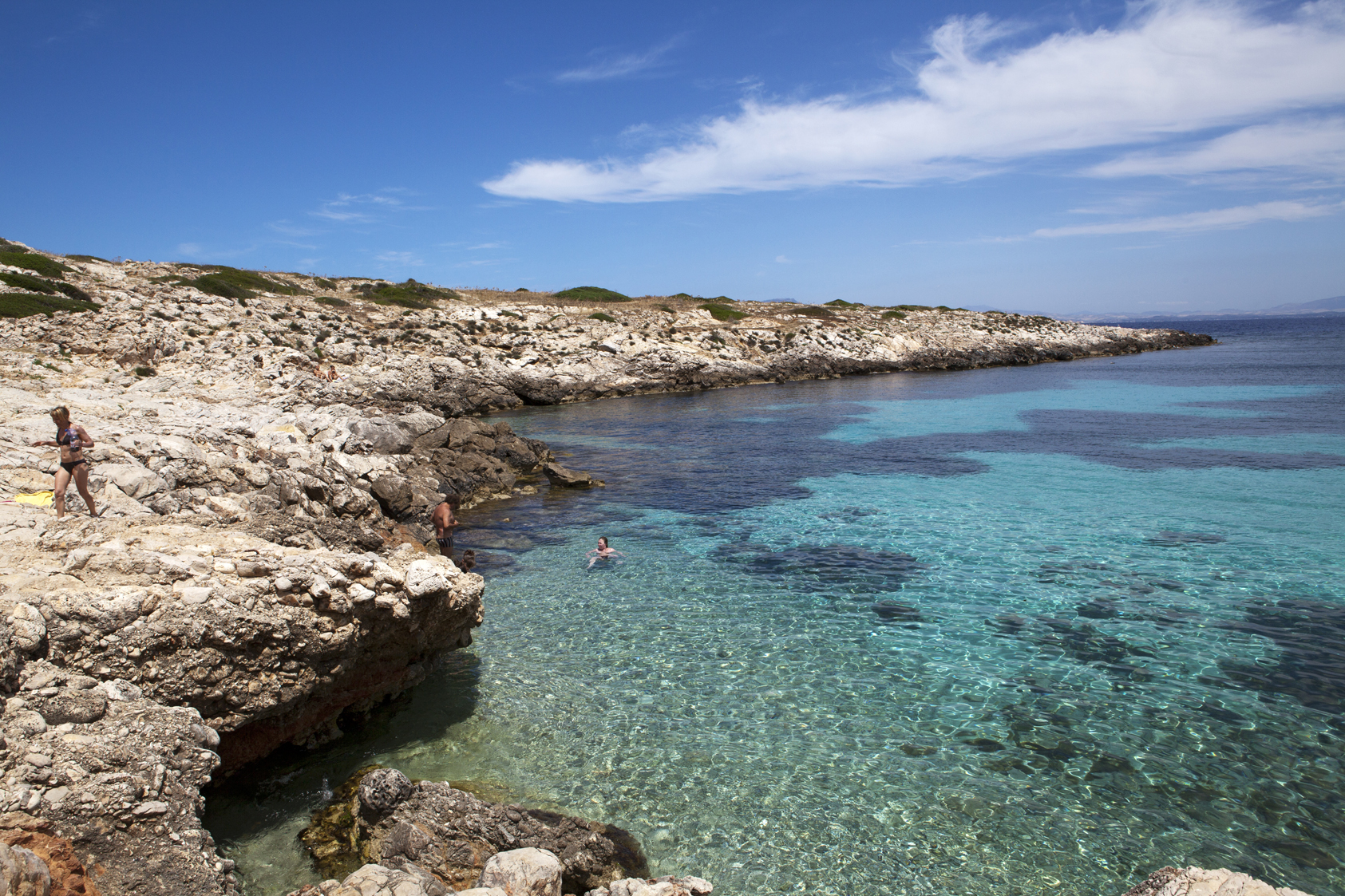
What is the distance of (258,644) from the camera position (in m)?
7.50

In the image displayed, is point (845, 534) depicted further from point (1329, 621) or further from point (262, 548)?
point (262, 548)

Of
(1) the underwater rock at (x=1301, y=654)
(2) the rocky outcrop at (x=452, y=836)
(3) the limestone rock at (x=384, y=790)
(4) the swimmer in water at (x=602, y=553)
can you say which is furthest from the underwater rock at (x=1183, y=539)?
(3) the limestone rock at (x=384, y=790)

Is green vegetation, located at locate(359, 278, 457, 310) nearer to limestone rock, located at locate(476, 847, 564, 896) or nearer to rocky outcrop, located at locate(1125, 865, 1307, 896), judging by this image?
limestone rock, located at locate(476, 847, 564, 896)

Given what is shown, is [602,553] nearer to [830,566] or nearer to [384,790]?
[830,566]

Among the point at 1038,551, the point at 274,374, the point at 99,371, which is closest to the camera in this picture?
the point at 1038,551

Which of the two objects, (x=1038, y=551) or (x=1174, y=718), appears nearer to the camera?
(x=1174, y=718)

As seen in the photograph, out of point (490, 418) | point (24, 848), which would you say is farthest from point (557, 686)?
point (490, 418)

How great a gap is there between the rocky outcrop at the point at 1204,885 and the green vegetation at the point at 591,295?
72.7 meters

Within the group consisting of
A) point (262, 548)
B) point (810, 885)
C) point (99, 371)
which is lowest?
point (810, 885)

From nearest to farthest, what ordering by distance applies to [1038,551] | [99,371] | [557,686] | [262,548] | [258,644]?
[258,644]
[262,548]
[557,686]
[1038,551]
[99,371]

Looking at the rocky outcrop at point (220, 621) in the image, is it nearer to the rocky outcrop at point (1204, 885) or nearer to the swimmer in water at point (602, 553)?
the swimmer in water at point (602, 553)

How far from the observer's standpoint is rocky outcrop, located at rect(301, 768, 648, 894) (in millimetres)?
6609

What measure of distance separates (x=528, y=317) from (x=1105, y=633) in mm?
50205

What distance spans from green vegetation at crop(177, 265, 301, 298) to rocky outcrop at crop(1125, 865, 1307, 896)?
48.9 metres
